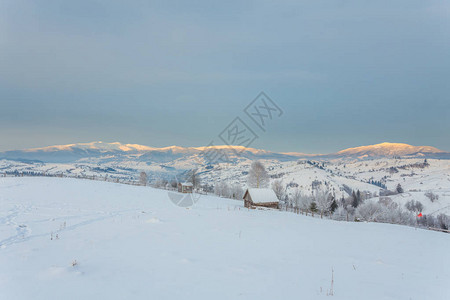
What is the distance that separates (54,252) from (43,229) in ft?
16.9

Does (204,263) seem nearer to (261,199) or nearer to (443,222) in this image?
(261,199)

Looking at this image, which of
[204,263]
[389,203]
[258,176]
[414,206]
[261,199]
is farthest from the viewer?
[414,206]

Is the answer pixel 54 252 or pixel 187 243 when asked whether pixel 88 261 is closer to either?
pixel 54 252

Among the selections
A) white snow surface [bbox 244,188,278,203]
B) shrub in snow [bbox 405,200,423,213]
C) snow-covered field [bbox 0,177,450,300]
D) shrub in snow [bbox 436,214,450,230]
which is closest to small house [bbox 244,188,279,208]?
white snow surface [bbox 244,188,278,203]

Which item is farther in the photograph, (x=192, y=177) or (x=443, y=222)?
(x=443, y=222)

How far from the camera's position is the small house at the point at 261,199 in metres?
40.9

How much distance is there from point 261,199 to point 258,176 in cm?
1591

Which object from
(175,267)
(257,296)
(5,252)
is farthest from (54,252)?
(257,296)

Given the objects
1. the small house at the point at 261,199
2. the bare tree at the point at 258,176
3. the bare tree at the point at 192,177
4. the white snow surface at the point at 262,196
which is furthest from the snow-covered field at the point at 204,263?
the bare tree at the point at 192,177

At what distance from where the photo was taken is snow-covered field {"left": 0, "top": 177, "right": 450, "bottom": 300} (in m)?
5.92

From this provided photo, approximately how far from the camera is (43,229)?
12.2 metres

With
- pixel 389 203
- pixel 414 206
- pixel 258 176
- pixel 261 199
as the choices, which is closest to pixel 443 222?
pixel 389 203

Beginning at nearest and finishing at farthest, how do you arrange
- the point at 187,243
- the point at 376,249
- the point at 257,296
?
1. the point at 257,296
2. the point at 187,243
3. the point at 376,249

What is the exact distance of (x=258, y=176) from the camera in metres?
57.0
